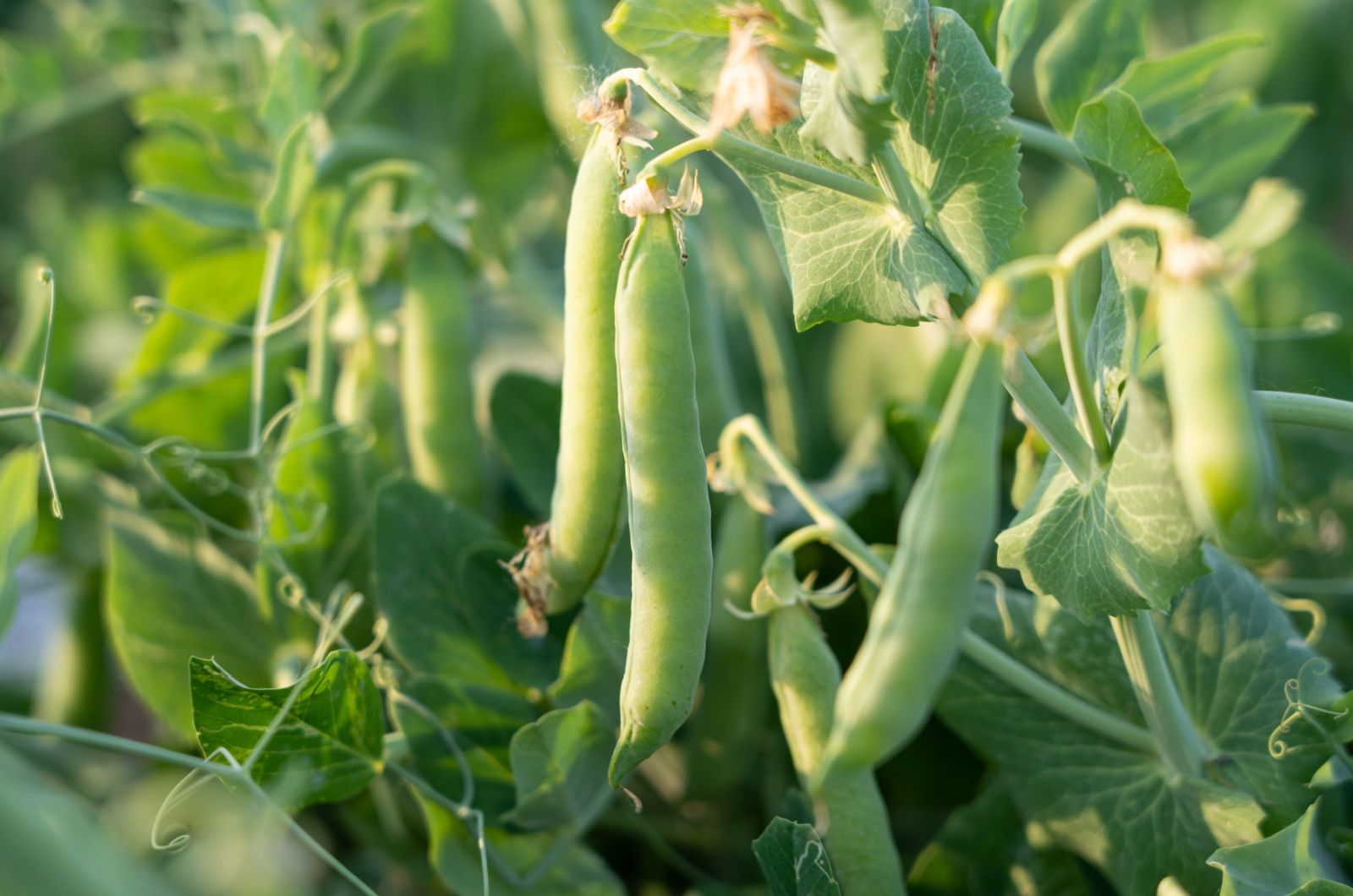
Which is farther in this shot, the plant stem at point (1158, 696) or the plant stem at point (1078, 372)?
the plant stem at point (1158, 696)

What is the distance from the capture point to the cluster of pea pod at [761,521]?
0.34 meters

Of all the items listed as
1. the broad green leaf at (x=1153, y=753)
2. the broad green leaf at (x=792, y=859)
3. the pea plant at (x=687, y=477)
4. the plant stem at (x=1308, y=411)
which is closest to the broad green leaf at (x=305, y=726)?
the pea plant at (x=687, y=477)

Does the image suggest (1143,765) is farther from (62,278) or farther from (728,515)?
(62,278)

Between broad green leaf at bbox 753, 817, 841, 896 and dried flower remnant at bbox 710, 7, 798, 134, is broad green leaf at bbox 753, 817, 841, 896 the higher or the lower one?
the lower one

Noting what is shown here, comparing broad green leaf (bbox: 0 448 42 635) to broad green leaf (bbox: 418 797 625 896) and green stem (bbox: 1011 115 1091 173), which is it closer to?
broad green leaf (bbox: 418 797 625 896)

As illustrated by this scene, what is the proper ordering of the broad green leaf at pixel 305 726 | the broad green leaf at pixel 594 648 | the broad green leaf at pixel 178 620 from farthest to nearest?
1. the broad green leaf at pixel 178 620
2. the broad green leaf at pixel 594 648
3. the broad green leaf at pixel 305 726

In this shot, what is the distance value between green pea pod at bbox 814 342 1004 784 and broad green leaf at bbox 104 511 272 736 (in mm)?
524

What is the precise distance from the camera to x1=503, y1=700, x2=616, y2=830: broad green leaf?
611mm

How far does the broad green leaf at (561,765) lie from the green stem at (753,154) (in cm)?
29

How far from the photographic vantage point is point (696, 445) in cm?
50

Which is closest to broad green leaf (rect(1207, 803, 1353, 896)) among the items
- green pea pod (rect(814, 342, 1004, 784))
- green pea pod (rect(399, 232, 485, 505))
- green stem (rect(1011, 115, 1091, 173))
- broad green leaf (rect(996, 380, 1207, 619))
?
broad green leaf (rect(996, 380, 1207, 619))

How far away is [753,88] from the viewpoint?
422mm

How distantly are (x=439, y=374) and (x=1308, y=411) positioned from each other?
21.0 inches

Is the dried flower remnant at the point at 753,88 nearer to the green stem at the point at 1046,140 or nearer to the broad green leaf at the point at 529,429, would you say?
the green stem at the point at 1046,140
